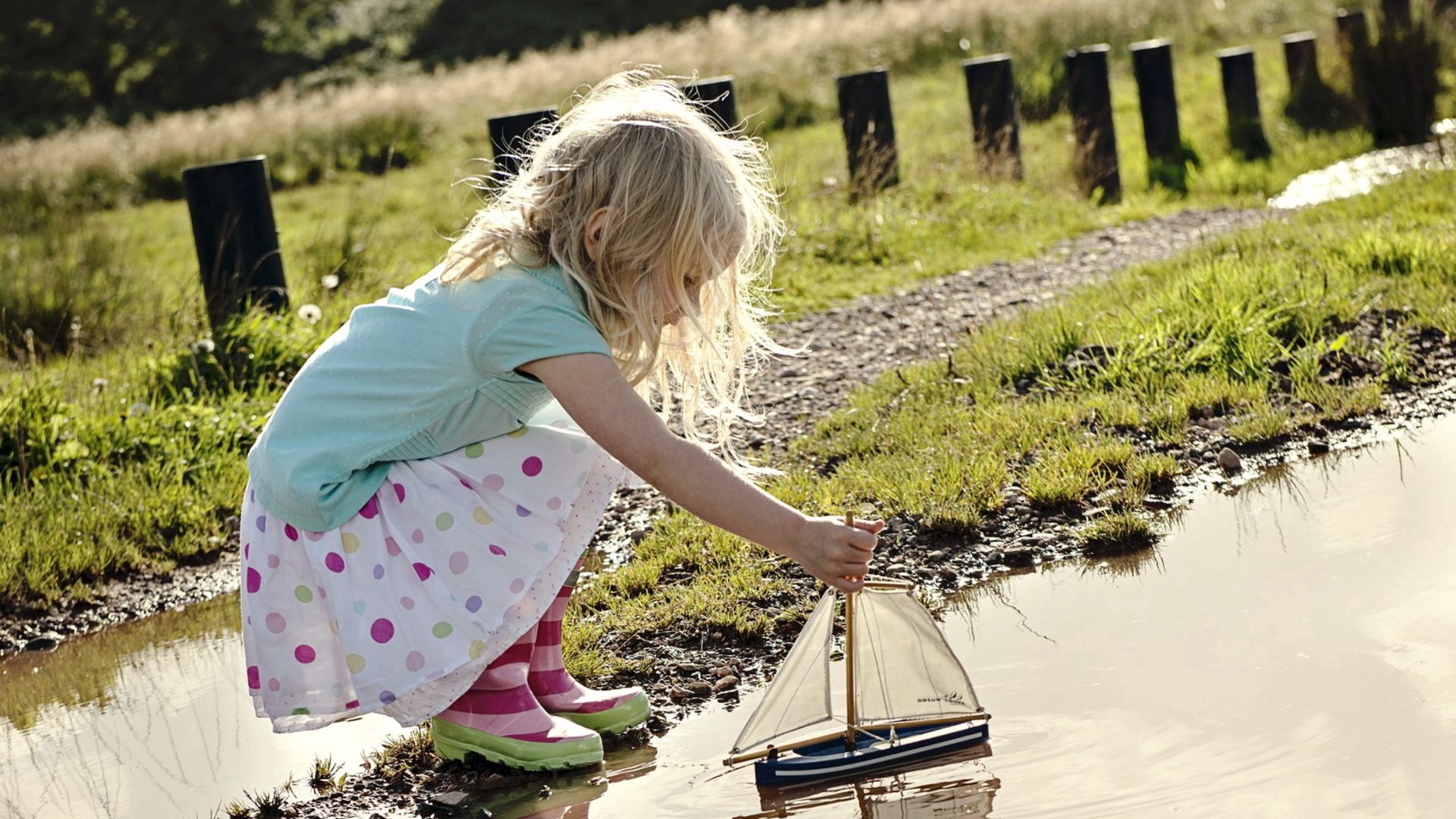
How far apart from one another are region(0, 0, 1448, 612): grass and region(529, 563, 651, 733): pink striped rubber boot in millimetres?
387

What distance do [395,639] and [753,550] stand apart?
110cm

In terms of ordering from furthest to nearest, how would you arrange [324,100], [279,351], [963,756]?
[324,100], [279,351], [963,756]

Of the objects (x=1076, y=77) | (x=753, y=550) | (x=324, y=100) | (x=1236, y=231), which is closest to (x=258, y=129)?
(x=324, y=100)

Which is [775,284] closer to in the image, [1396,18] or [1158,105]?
[1158,105]

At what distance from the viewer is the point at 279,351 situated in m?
5.23

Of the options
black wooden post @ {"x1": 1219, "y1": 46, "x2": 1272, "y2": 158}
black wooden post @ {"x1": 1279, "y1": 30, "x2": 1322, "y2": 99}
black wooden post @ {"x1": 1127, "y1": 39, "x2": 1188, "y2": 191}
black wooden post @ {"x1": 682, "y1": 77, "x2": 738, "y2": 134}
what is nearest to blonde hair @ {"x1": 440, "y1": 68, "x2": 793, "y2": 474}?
black wooden post @ {"x1": 682, "y1": 77, "x2": 738, "y2": 134}

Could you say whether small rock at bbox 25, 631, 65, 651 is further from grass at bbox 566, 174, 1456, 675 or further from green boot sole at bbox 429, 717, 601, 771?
green boot sole at bbox 429, 717, 601, 771

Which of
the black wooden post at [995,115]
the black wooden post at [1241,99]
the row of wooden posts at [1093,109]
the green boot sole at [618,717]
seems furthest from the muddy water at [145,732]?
the black wooden post at [1241,99]

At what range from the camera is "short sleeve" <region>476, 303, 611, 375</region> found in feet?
7.87

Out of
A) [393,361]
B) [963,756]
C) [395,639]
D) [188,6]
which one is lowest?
[963,756]

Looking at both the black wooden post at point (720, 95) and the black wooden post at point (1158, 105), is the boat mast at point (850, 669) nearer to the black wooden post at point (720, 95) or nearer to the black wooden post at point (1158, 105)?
the black wooden post at point (720, 95)

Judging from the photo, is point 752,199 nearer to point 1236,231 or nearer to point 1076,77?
point 1236,231

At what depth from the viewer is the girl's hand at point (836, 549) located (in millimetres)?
2275

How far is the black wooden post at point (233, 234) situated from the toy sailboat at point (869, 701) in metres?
3.56
